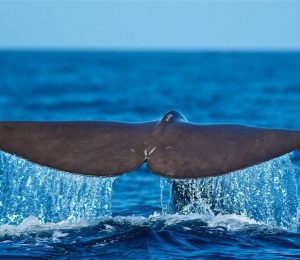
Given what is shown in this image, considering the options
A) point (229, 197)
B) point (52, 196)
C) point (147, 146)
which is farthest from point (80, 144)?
point (229, 197)

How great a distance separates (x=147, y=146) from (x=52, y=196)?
1.71 m

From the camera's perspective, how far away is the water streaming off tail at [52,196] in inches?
281

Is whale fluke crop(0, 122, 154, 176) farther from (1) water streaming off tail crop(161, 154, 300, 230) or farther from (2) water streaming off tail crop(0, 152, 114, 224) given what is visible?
(1) water streaming off tail crop(161, 154, 300, 230)

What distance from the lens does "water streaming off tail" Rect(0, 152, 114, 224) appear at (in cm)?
714

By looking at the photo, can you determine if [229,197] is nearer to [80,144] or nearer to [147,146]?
[147,146]

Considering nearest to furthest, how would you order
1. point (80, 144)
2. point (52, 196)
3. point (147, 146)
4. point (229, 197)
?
point (147, 146), point (80, 144), point (229, 197), point (52, 196)

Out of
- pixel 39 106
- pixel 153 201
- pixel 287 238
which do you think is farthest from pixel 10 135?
pixel 39 106

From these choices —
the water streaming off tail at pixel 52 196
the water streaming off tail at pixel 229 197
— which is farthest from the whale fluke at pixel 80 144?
the water streaming off tail at pixel 229 197

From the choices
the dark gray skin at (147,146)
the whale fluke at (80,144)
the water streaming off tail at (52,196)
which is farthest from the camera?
the water streaming off tail at (52,196)

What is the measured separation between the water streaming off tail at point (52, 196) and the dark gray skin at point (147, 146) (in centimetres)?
18

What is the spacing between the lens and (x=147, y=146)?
22.3ft

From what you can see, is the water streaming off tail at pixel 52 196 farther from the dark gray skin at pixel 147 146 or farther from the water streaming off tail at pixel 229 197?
the water streaming off tail at pixel 229 197

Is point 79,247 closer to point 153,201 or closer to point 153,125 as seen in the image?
point 153,125

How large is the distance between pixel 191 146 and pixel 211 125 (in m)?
0.41
